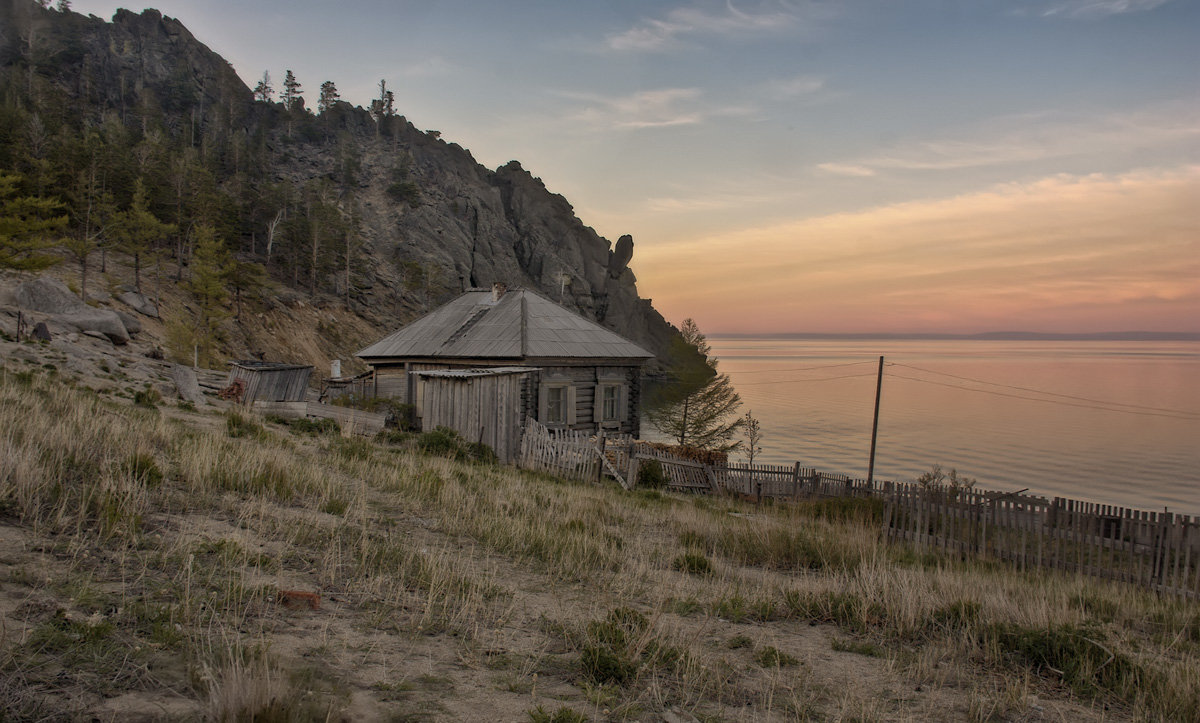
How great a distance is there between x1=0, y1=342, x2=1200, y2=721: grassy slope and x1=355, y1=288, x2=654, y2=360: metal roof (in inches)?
543

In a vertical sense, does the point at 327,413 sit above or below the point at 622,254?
below

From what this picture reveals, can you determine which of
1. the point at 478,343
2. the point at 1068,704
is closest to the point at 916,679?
the point at 1068,704

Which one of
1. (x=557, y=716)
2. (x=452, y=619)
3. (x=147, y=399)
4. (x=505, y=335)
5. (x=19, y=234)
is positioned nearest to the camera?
(x=557, y=716)

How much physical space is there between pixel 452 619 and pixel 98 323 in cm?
2943

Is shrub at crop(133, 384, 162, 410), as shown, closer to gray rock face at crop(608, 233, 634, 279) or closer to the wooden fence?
the wooden fence

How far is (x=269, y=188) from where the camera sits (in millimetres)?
70500

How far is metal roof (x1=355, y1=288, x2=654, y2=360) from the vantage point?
2208cm

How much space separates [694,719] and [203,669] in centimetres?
256

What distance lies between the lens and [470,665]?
3.91 m

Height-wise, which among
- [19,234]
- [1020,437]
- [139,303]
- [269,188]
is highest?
[269,188]

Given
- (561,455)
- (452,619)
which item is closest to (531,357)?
(561,455)

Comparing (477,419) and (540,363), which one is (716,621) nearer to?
(477,419)

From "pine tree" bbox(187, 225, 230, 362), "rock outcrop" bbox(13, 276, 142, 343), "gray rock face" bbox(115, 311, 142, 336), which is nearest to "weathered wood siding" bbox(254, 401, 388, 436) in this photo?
"rock outcrop" bbox(13, 276, 142, 343)

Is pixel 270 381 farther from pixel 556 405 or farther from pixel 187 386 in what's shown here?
pixel 556 405
